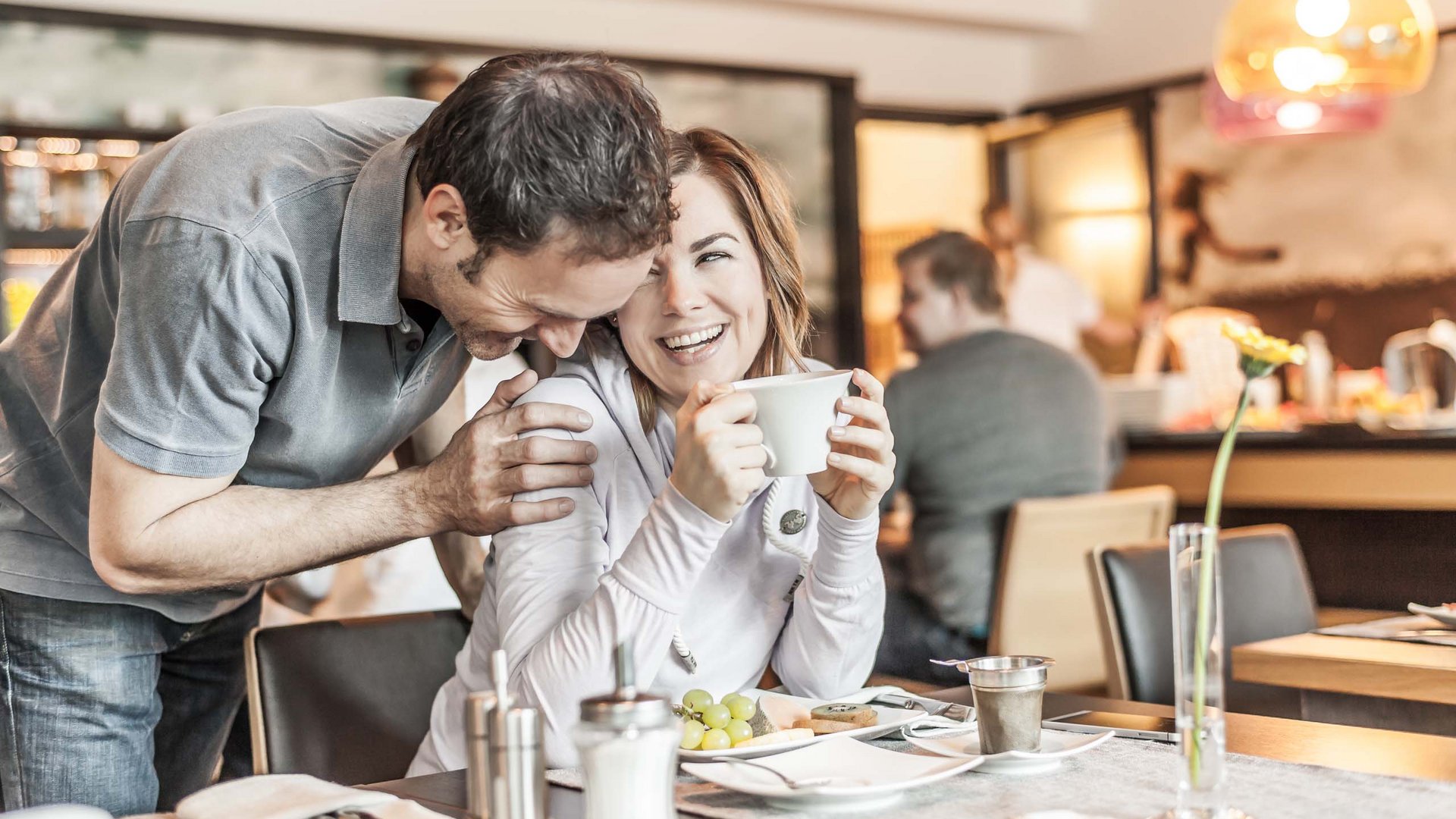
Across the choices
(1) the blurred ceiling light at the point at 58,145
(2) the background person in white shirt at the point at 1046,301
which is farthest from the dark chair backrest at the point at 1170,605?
(1) the blurred ceiling light at the point at 58,145

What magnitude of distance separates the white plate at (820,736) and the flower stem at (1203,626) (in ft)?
1.10

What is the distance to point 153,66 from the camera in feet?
16.7

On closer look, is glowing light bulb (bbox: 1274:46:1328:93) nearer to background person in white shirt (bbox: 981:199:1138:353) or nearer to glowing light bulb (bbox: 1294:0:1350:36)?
glowing light bulb (bbox: 1294:0:1350:36)

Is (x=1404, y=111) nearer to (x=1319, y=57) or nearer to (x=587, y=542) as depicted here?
(x=1319, y=57)

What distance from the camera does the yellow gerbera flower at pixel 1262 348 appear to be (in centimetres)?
100

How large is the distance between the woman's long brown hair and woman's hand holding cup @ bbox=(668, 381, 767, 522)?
339 millimetres

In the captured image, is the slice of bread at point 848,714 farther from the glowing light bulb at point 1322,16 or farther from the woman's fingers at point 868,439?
the glowing light bulb at point 1322,16

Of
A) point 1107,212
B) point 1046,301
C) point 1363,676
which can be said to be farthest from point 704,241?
point 1107,212

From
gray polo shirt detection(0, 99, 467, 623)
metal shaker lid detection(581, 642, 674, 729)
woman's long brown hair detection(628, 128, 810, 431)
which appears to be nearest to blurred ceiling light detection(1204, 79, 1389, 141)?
woman's long brown hair detection(628, 128, 810, 431)

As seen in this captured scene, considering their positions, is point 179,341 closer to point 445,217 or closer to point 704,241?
point 445,217

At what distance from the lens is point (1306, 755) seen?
3.99ft

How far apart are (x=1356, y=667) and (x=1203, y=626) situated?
78 centimetres

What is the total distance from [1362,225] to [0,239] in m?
5.17

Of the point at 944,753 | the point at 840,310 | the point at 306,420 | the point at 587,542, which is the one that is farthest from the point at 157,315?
the point at 840,310
